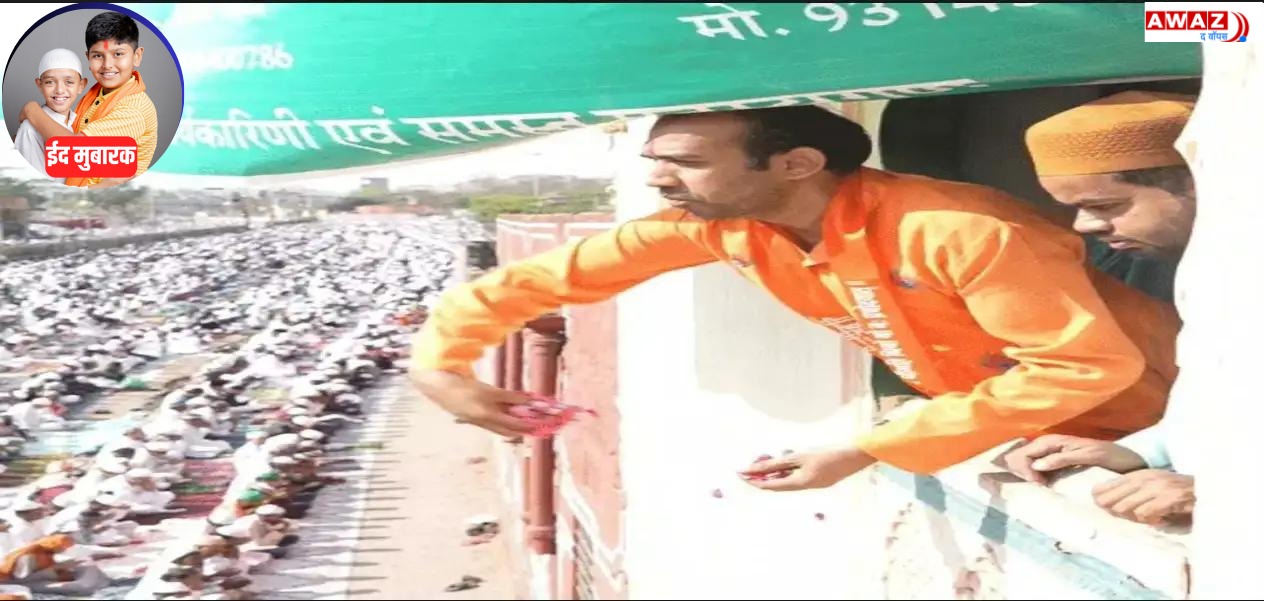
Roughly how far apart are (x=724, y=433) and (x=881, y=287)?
0.42 metres

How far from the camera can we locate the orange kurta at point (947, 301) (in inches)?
57.8

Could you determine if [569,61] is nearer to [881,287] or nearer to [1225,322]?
[881,287]

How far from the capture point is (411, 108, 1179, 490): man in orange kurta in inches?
57.9

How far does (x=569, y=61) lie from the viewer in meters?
1.27

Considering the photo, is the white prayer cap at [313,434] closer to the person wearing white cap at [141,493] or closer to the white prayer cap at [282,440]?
the white prayer cap at [282,440]

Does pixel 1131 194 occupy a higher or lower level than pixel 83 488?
higher

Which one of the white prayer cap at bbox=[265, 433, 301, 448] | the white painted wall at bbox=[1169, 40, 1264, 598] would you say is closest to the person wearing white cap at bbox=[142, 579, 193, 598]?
the white prayer cap at bbox=[265, 433, 301, 448]

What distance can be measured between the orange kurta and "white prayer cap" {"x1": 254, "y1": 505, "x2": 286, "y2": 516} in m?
0.38

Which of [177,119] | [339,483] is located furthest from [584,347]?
[177,119]

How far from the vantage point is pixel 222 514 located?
1.67 meters

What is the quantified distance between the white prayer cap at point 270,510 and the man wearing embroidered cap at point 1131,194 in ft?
4.42

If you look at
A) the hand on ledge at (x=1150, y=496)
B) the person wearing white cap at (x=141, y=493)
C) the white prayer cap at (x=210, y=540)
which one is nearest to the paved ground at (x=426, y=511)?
the white prayer cap at (x=210, y=540)

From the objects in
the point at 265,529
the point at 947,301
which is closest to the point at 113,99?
the point at 265,529

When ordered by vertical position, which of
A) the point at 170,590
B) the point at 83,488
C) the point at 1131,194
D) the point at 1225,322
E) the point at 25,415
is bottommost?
the point at 170,590
